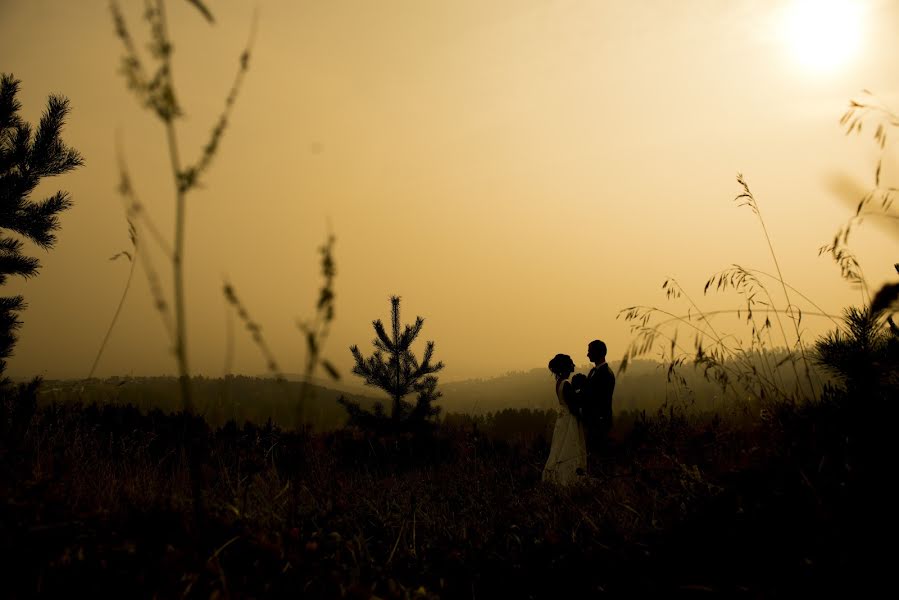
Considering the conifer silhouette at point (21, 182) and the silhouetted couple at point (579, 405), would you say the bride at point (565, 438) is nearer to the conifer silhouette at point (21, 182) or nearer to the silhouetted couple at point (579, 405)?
the silhouetted couple at point (579, 405)

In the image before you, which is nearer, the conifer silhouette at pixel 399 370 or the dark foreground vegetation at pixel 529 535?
the dark foreground vegetation at pixel 529 535

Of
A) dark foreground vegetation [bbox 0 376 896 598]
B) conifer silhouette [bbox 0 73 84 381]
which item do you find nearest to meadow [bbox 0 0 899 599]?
dark foreground vegetation [bbox 0 376 896 598]

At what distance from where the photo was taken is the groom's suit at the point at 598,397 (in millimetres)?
6863

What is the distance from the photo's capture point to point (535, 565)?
299 cm

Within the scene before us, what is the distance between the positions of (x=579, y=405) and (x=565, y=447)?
21.8 inches

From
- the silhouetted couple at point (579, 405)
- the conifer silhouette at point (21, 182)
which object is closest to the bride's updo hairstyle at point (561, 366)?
the silhouetted couple at point (579, 405)

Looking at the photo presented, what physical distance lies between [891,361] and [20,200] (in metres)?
11.0

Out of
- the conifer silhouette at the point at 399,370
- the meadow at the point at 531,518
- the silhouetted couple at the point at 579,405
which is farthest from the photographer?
the conifer silhouette at the point at 399,370

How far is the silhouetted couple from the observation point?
6742mm

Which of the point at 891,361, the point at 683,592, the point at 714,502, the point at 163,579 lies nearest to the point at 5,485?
the point at 163,579

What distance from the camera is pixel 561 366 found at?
7094mm

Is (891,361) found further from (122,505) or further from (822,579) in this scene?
(122,505)

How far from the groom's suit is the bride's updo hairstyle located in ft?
0.93

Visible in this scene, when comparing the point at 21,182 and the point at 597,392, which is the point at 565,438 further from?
the point at 21,182
